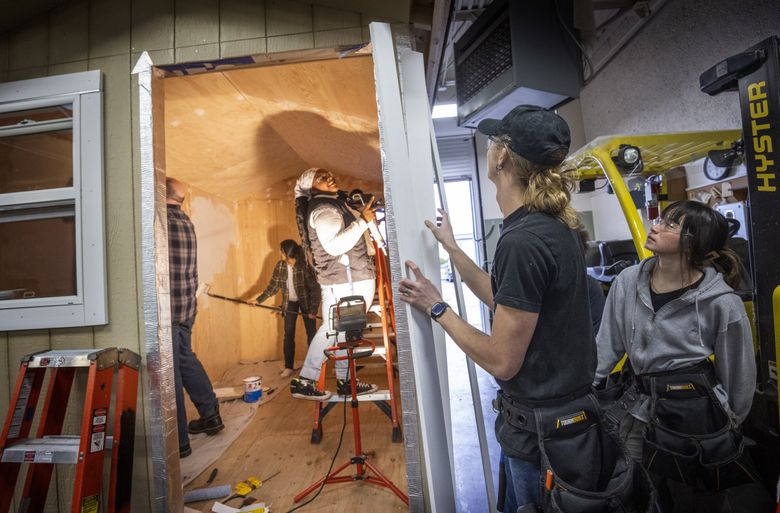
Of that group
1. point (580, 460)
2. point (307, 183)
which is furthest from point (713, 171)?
point (307, 183)

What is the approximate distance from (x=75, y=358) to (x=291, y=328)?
8.79 feet

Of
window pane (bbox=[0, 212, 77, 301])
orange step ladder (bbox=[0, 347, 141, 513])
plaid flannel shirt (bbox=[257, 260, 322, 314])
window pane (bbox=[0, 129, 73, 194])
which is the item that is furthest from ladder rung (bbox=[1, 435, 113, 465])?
plaid flannel shirt (bbox=[257, 260, 322, 314])

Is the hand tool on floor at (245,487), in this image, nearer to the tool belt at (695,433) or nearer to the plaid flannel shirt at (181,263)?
the plaid flannel shirt at (181,263)

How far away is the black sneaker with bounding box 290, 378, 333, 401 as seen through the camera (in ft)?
8.05

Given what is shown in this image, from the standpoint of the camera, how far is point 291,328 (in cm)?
399

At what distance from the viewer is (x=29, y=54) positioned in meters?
1.60

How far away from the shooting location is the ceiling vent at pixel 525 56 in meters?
1.90

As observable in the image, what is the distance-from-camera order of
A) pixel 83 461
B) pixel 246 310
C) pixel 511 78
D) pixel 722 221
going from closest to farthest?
pixel 83 461 → pixel 722 221 → pixel 511 78 → pixel 246 310

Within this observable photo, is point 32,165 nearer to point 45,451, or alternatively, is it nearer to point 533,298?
point 45,451

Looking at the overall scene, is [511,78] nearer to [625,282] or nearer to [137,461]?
[625,282]

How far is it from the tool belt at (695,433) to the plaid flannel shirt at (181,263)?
279cm

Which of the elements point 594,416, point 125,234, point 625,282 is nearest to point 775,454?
point 625,282

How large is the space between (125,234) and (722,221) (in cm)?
268

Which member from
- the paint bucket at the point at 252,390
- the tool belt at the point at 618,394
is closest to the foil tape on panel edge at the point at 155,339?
the paint bucket at the point at 252,390
